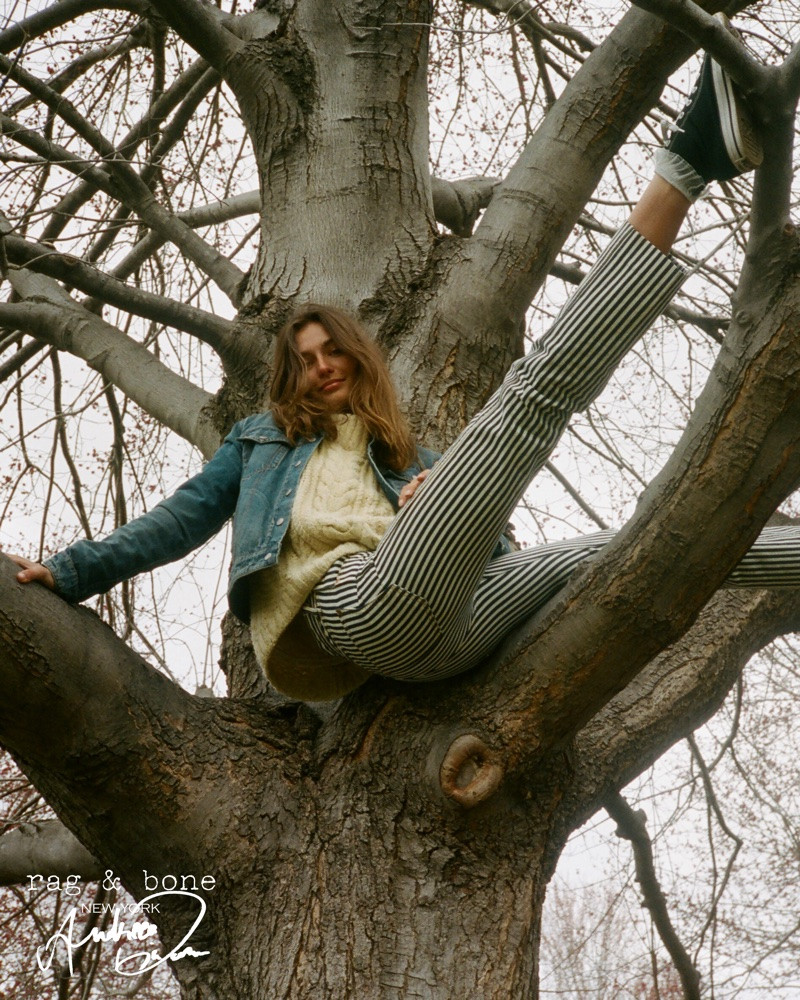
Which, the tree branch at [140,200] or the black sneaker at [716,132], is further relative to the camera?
the tree branch at [140,200]

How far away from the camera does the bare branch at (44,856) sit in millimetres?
2342

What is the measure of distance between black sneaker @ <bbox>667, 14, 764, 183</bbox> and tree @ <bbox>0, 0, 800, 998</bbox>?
0.17ft

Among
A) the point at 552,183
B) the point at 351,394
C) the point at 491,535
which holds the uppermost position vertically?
the point at 552,183

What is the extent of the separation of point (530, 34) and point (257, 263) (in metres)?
1.61

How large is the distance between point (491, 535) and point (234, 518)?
74 cm

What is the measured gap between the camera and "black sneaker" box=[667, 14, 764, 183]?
5.23 ft

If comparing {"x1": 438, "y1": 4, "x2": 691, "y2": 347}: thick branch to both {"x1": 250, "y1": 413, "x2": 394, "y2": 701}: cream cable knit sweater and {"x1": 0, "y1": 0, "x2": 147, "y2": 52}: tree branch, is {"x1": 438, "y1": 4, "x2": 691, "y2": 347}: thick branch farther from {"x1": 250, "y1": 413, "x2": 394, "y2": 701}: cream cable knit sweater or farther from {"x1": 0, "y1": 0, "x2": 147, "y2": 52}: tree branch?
{"x1": 0, "y1": 0, "x2": 147, "y2": 52}: tree branch

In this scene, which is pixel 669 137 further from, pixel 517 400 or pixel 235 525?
pixel 235 525

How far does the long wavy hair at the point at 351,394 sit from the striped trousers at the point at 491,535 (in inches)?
15.8

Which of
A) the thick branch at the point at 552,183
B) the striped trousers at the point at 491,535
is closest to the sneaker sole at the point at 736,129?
the striped trousers at the point at 491,535

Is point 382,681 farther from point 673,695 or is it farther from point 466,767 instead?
point 673,695

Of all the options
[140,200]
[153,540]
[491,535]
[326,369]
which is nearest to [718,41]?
[491,535]

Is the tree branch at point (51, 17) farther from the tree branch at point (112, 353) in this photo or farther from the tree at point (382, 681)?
the tree branch at point (112, 353)

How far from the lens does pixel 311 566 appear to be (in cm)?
204
